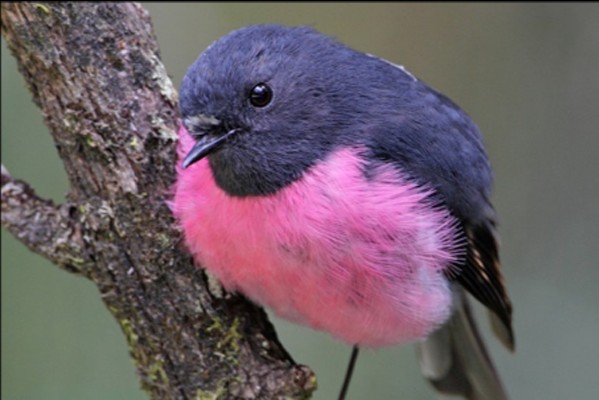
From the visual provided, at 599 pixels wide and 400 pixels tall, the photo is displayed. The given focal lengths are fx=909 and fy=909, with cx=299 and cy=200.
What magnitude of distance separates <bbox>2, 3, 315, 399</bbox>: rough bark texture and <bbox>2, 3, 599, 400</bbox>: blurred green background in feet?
5.60

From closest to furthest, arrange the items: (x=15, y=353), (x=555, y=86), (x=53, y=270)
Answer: (x=15, y=353) → (x=53, y=270) → (x=555, y=86)

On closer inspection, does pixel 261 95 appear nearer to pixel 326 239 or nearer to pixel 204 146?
pixel 204 146

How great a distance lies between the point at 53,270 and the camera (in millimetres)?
5102

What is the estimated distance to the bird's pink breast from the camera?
2822 mm

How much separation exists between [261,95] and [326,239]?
492 millimetres

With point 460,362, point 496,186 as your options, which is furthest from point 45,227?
point 496,186

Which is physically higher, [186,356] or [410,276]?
[410,276]

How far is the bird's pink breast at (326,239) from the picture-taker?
282cm

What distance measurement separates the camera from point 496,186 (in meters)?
5.77

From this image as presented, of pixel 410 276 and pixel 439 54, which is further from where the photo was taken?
pixel 439 54

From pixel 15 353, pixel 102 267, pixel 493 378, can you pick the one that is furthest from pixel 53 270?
pixel 493 378

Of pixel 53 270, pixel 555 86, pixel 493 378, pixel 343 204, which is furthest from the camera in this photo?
pixel 555 86

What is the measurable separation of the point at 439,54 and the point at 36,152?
2.65 meters

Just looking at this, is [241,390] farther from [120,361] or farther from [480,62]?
[480,62]
